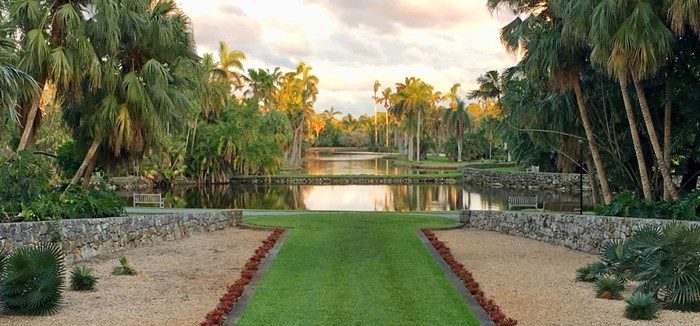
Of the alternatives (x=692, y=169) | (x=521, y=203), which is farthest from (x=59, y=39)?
(x=521, y=203)

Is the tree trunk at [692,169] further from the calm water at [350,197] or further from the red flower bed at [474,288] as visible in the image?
the calm water at [350,197]

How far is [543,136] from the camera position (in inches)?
942

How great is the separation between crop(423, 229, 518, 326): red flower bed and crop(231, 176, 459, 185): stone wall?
126 ft

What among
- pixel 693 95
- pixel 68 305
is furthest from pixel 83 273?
pixel 693 95

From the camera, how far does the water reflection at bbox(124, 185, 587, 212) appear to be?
37188 mm

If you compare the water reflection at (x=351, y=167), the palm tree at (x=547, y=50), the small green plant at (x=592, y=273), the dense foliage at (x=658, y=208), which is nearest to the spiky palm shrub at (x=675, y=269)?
the small green plant at (x=592, y=273)

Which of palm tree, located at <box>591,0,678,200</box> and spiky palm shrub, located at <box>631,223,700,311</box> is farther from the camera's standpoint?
palm tree, located at <box>591,0,678,200</box>

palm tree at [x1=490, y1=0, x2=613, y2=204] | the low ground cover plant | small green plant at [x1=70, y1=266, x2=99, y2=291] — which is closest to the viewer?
the low ground cover plant

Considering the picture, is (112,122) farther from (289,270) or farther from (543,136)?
(543,136)

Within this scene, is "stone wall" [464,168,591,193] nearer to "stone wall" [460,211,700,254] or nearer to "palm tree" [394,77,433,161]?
"palm tree" [394,77,433,161]

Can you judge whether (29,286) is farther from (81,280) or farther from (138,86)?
(138,86)

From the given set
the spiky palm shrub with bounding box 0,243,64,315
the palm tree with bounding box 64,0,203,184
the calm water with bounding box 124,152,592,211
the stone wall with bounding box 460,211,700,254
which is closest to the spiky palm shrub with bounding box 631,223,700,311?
the stone wall with bounding box 460,211,700,254

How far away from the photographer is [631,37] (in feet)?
46.3

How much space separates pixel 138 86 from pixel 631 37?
553 inches
